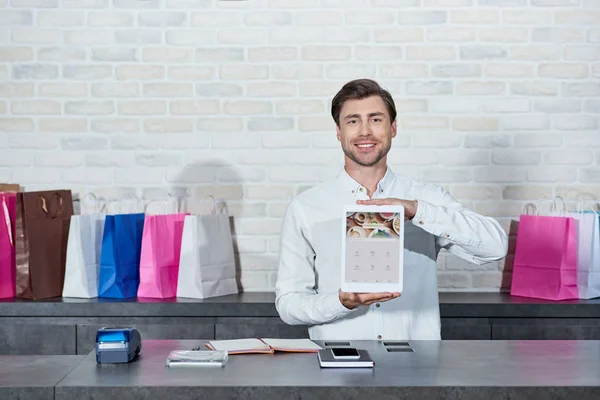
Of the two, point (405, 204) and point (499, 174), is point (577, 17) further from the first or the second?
point (405, 204)

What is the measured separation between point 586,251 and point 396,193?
112 centimetres

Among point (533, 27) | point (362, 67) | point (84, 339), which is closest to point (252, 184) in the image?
point (362, 67)

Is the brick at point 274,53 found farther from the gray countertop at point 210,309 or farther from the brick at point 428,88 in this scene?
the gray countertop at point 210,309

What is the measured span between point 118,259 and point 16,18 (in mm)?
1252

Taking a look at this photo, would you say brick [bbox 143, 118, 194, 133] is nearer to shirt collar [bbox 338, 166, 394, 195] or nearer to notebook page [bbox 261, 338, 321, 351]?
shirt collar [bbox 338, 166, 394, 195]

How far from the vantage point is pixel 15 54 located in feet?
12.2

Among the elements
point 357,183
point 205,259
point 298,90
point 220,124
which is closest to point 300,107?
point 298,90

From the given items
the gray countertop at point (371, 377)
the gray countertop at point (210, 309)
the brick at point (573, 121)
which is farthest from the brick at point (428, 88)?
the gray countertop at point (371, 377)

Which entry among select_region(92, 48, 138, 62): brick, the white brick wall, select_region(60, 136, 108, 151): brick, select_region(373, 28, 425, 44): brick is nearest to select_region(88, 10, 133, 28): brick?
the white brick wall

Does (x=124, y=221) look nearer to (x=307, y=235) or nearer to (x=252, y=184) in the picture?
(x=252, y=184)

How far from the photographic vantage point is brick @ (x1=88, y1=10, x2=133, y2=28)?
3705mm

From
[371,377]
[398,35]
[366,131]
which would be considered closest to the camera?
[371,377]

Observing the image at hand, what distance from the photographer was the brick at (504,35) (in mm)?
3682

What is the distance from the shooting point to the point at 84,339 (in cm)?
325
